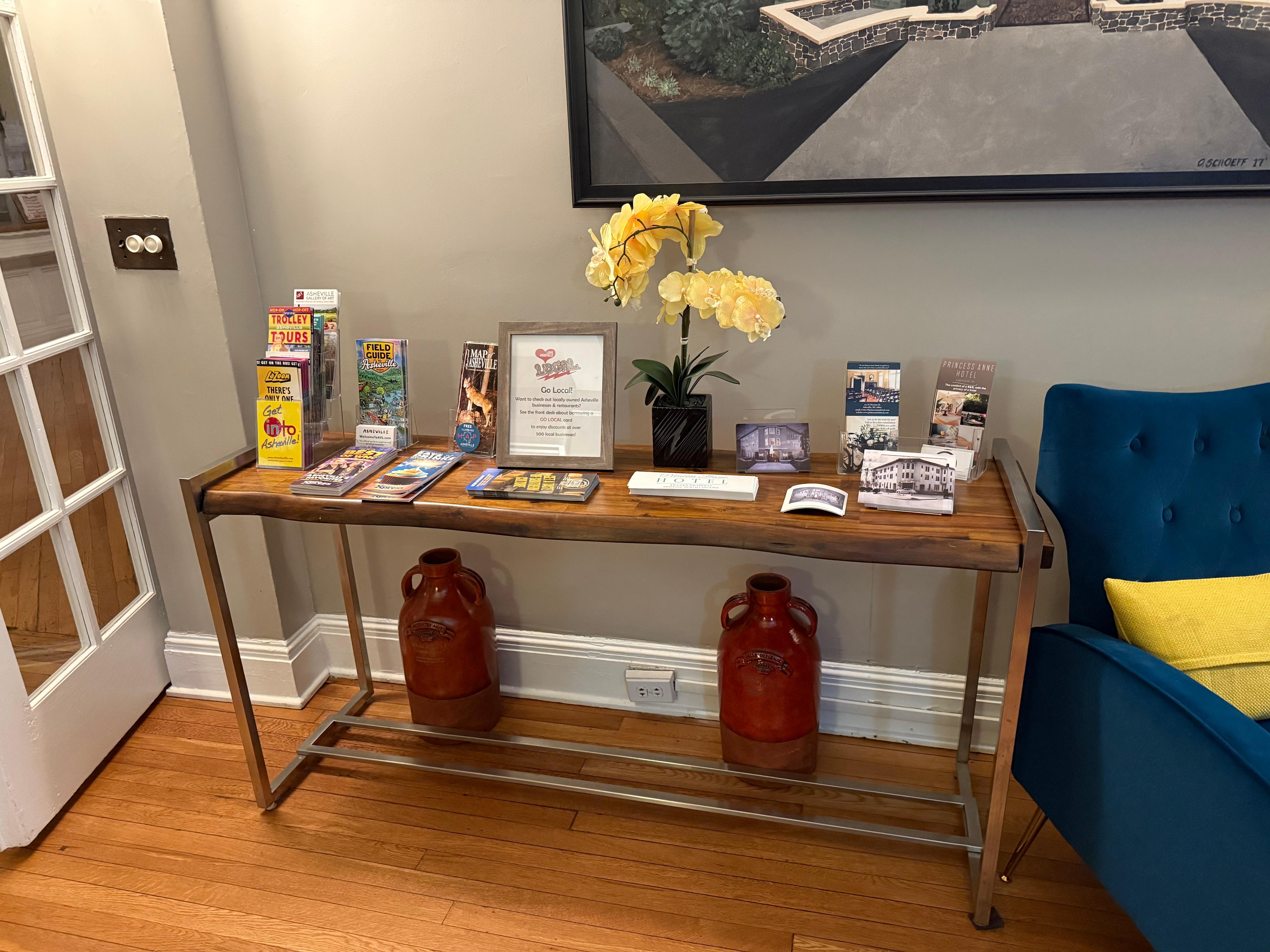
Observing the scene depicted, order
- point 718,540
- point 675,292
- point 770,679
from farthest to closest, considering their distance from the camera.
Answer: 1. point 770,679
2. point 675,292
3. point 718,540

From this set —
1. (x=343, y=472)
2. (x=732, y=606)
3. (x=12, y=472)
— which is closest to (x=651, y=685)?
(x=732, y=606)

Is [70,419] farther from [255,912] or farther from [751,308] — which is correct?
[751,308]

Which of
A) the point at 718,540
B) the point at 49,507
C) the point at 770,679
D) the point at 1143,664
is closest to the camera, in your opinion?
the point at 1143,664

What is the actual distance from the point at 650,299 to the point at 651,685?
96cm

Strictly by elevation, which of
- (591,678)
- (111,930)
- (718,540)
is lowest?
(111,930)

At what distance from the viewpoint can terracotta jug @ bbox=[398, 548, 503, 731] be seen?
2.00 m

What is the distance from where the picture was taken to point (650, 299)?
1.90 meters

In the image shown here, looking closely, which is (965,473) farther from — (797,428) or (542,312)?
(542,312)

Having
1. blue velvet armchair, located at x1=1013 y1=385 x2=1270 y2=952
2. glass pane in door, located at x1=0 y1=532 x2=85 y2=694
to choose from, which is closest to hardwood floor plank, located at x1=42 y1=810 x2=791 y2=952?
glass pane in door, located at x1=0 y1=532 x2=85 y2=694

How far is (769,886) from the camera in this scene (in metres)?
1.70

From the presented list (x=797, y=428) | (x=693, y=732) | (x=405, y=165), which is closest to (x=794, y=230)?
(x=797, y=428)

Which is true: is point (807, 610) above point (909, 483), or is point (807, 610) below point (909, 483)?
below

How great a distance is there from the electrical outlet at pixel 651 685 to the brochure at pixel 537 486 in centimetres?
67
